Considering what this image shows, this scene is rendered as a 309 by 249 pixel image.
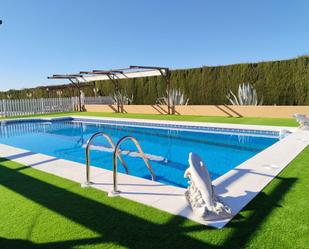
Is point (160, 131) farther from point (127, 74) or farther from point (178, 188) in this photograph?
point (127, 74)

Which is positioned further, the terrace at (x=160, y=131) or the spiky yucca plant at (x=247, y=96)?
the spiky yucca plant at (x=247, y=96)

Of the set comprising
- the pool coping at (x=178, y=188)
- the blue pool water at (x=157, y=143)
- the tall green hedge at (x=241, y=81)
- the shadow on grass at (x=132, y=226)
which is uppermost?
the tall green hedge at (x=241, y=81)

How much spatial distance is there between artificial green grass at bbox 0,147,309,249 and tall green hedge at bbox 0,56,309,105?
1197cm

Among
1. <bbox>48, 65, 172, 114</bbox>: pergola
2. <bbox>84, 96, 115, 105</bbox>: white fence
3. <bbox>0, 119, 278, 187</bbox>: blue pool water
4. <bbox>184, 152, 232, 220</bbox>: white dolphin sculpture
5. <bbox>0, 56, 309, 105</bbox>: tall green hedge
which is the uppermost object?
<bbox>48, 65, 172, 114</bbox>: pergola

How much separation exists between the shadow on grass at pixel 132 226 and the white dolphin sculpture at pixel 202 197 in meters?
0.22

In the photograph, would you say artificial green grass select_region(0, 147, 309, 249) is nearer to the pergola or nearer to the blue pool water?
the blue pool water

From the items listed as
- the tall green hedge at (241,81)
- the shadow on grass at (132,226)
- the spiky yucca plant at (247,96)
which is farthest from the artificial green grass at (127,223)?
the tall green hedge at (241,81)

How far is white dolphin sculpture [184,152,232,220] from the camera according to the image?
348 cm

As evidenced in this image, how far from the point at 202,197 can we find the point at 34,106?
70.7ft

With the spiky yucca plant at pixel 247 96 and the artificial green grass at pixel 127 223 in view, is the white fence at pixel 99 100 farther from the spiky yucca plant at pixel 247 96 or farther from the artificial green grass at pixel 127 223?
the artificial green grass at pixel 127 223

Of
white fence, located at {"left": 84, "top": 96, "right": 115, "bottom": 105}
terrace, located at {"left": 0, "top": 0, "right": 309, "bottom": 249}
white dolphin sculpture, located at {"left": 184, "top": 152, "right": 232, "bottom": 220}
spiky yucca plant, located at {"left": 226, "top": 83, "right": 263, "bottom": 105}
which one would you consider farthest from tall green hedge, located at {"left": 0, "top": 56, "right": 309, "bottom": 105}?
white dolphin sculpture, located at {"left": 184, "top": 152, "right": 232, "bottom": 220}

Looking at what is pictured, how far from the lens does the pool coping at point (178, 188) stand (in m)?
3.92

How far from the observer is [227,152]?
9133mm

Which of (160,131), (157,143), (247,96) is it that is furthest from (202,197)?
(247,96)
